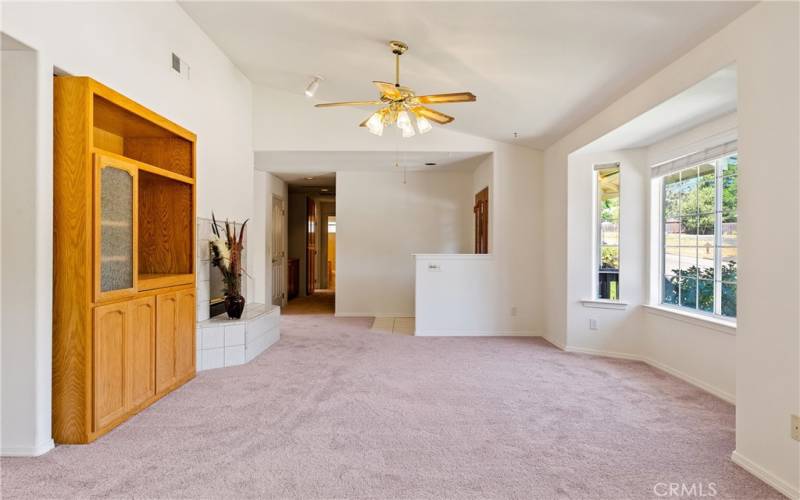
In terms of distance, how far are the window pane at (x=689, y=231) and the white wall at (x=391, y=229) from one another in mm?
3735

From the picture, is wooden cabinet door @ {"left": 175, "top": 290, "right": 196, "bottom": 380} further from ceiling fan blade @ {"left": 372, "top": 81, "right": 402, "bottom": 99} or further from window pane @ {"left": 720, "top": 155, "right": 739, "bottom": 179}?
window pane @ {"left": 720, "top": 155, "right": 739, "bottom": 179}

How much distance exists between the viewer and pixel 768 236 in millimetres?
2176

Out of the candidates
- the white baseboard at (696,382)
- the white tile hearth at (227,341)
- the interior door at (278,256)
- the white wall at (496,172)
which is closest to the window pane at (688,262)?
the white baseboard at (696,382)

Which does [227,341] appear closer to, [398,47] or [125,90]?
[125,90]

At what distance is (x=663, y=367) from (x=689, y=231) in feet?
4.26

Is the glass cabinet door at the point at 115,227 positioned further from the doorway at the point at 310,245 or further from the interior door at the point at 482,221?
the doorway at the point at 310,245

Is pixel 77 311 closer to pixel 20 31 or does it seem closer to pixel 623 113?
pixel 20 31

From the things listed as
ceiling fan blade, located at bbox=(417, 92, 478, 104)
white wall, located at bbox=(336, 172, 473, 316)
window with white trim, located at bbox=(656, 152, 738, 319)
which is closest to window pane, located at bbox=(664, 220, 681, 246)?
window with white trim, located at bbox=(656, 152, 738, 319)

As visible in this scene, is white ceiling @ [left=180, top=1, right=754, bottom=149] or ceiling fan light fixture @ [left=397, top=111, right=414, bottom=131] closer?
white ceiling @ [left=180, top=1, right=754, bottom=149]

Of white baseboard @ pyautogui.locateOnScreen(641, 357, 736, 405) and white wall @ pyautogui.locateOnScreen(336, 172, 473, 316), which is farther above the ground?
white wall @ pyautogui.locateOnScreen(336, 172, 473, 316)

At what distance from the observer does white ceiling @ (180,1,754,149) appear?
2736 mm

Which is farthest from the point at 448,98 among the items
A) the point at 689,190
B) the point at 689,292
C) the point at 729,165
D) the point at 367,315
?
the point at 367,315

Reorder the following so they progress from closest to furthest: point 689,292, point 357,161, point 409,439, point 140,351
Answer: point 409,439
point 140,351
point 689,292
point 357,161

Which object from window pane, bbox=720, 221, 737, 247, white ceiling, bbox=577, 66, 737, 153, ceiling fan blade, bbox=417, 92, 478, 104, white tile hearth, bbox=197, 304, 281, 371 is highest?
ceiling fan blade, bbox=417, 92, 478, 104
